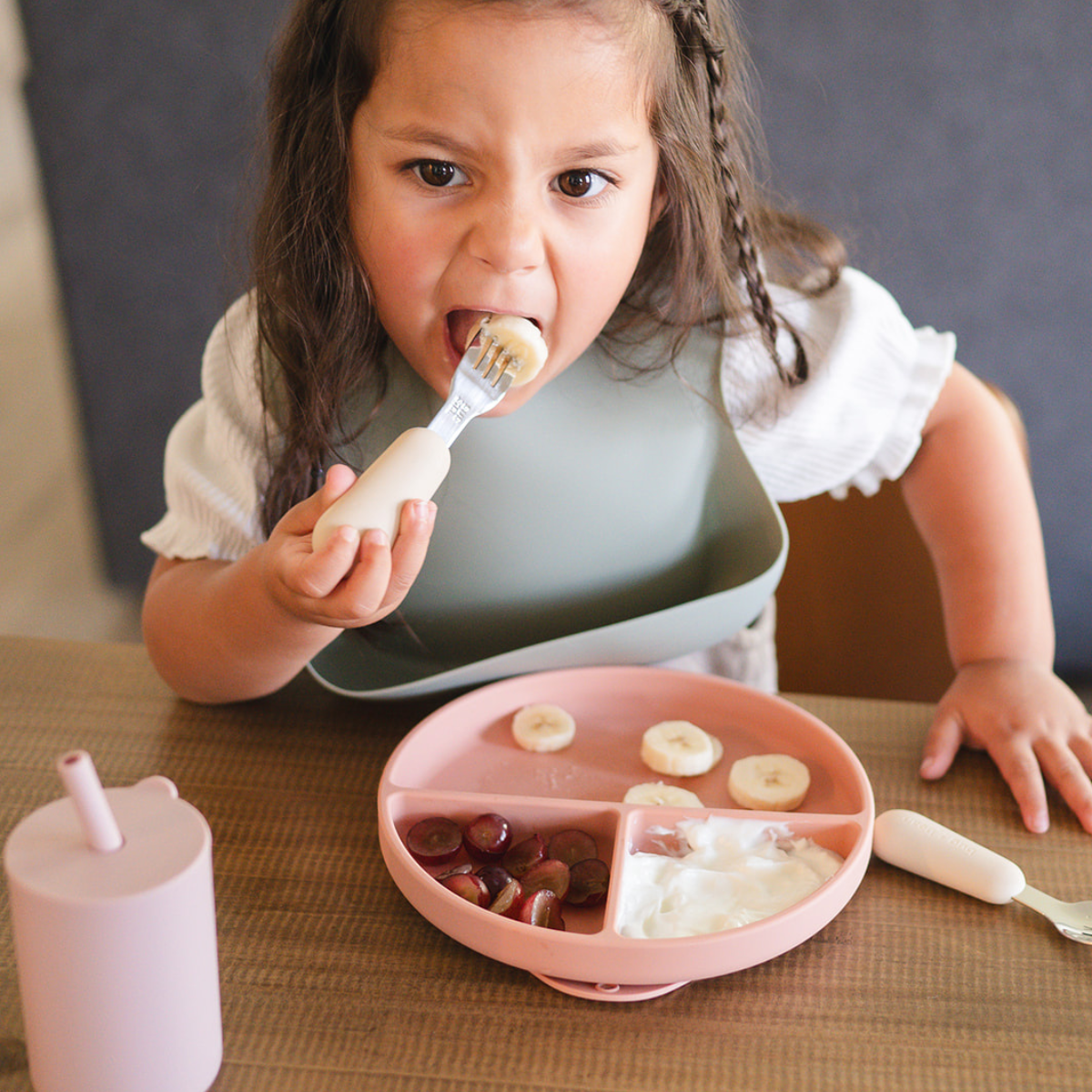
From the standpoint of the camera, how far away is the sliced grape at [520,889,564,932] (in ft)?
2.27

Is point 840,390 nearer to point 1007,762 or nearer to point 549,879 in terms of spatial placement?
point 1007,762

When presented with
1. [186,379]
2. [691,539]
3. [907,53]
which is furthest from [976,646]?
[186,379]

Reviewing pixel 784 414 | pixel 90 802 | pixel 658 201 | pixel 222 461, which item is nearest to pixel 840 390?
pixel 784 414

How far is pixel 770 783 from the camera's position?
33.7 inches

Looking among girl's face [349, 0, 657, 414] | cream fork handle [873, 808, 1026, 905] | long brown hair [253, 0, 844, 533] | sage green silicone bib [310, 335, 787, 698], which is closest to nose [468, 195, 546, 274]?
girl's face [349, 0, 657, 414]

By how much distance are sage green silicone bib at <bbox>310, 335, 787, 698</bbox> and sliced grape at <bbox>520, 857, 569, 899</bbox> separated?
0.39 meters

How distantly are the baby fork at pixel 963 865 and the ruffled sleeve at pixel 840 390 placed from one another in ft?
1.52

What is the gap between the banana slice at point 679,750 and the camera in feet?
2.89

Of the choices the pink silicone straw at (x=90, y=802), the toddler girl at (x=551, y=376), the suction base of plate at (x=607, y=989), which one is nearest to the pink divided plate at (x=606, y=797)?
the suction base of plate at (x=607, y=989)

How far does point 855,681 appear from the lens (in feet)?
5.57

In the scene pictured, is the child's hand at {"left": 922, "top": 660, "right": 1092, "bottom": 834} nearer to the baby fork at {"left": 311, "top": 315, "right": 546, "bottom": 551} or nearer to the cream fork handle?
the cream fork handle

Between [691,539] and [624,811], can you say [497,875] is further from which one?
[691,539]

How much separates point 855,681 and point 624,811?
1.01m

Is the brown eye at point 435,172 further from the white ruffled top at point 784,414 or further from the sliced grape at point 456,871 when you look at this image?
the sliced grape at point 456,871
